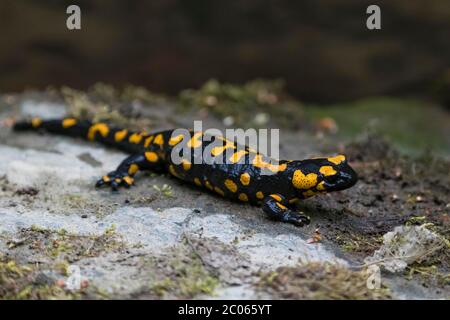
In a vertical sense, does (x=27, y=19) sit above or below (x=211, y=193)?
above

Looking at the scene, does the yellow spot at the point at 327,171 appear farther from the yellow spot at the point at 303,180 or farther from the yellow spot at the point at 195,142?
the yellow spot at the point at 195,142

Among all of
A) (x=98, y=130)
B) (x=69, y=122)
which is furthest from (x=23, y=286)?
(x=69, y=122)

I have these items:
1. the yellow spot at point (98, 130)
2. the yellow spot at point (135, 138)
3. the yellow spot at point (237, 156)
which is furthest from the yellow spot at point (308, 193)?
the yellow spot at point (98, 130)

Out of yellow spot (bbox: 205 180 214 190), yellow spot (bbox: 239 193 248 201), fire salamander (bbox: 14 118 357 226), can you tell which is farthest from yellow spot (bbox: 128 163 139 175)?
yellow spot (bbox: 239 193 248 201)

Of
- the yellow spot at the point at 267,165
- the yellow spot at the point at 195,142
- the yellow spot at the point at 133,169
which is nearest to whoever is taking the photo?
the yellow spot at the point at 267,165

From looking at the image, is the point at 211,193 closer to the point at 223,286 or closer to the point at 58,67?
the point at 223,286
